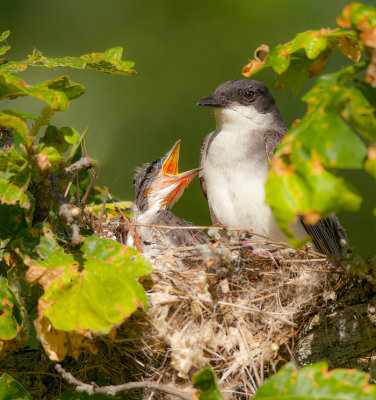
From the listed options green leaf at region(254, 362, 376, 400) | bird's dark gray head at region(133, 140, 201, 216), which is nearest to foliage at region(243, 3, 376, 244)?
green leaf at region(254, 362, 376, 400)

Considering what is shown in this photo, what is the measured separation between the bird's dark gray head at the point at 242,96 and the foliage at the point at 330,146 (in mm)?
2305

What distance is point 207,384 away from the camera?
2041mm

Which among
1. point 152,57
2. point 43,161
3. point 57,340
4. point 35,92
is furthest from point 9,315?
point 152,57

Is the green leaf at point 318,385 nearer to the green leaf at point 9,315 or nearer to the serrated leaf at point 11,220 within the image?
the green leaf at point 9,315

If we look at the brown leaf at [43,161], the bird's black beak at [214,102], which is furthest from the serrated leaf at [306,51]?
the bird's black beak at [214,102]

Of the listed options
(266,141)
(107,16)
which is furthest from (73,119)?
(266,141)

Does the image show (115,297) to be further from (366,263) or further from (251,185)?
(251,185)

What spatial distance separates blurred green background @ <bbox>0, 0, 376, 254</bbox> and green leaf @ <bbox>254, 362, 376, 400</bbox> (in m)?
4.32

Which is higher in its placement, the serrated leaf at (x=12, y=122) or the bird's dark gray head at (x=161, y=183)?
the serrated leaf at (x=12, y=122)

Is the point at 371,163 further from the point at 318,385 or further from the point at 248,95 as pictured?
the point at 248,95

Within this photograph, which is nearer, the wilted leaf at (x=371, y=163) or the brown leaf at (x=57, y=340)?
the wilted leaf at (x=371, y=163)

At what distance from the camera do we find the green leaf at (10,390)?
9.05 feet

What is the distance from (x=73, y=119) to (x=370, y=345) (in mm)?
4484

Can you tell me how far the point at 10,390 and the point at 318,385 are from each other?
1569mm
